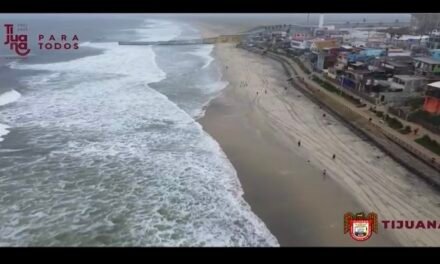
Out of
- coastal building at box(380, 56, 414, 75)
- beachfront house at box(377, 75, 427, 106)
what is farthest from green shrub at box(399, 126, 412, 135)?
coastal building at box(380, 56, 414, 75)

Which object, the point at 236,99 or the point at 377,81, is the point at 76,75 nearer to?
the point at 236,99

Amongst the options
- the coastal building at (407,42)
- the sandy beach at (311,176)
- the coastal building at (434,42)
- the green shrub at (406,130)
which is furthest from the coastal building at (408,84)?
the coastal building at (407,42)

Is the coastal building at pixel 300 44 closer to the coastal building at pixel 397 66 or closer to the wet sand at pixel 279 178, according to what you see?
the coastal building at pixel 397 66

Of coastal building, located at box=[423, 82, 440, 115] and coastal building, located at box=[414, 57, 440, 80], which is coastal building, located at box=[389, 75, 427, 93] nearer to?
coastal building, located at box=[414, 57, 440, 80]

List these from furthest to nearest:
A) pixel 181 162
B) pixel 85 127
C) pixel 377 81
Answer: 1. pixel 377 81
2. pixel 85 127
3. pixel 181 162

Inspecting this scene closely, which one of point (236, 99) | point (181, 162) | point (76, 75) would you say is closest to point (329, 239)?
point (181, 162)
